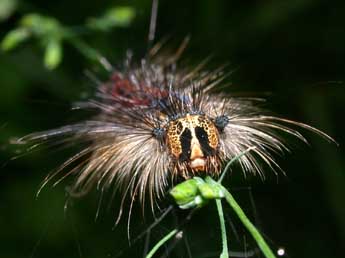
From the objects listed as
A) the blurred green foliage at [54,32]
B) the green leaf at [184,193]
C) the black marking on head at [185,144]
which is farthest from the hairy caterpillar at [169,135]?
the blurred green foliage at [54,32]

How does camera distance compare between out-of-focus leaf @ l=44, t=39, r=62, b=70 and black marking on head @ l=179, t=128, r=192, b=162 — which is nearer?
black marking on head @ l=179, t=128, r=192, b=162

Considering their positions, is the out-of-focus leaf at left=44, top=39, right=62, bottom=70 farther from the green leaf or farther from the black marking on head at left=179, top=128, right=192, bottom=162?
the green leaf

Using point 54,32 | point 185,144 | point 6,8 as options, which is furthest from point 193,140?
point 6,8

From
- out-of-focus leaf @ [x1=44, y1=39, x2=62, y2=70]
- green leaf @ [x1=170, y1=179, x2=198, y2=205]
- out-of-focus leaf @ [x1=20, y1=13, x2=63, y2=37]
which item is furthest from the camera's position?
out-of-focus leaf @ [x1=20, y1=13, x2=63, y2=37]

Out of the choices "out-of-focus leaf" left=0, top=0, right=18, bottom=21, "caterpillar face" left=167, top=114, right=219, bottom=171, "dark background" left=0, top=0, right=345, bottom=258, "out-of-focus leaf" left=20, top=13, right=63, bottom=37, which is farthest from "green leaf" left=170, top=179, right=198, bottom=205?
"out-of-focus leaf" left=0, top=0, right=18, bottom=21

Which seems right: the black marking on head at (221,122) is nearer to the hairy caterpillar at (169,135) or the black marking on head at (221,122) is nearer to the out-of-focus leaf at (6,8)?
the hairy caterpillar at (169,135)

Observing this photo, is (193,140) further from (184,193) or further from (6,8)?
(6,8)
